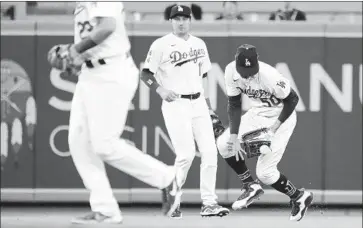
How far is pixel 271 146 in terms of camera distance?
8820 mm

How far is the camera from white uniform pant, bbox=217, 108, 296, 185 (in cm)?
876

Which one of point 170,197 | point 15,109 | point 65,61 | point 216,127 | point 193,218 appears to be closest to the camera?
point 65,61

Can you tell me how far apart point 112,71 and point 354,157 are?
204 inches

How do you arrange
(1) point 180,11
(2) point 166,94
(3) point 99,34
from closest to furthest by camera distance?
(3) point 99,34 < (1) point 180,11 < (2) point 166,94

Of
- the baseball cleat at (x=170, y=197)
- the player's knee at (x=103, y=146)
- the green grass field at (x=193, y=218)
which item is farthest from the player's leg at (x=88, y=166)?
the green grass field at (x=193, y=218)

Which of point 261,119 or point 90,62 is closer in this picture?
point 90,62

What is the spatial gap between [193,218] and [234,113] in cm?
163

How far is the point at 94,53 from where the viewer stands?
22.0 ft

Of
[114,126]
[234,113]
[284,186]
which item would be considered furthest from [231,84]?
[114,126]

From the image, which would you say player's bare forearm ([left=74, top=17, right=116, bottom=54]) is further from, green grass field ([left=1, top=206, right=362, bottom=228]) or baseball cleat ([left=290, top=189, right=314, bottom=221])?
baseball cleat ([left=290, top=189, right=314, bottom=221])

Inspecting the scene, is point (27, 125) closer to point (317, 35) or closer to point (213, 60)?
point (213, 60)

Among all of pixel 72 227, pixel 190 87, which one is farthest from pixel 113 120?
pixel 190 87

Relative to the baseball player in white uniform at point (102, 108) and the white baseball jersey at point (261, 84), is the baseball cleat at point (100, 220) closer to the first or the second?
the baseball player in white uniform at point (102, 108)

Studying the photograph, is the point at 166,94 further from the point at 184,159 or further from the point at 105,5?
the point at 105,5
